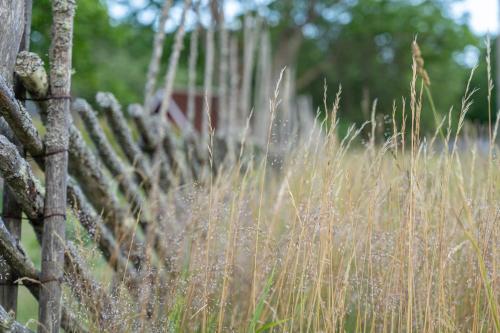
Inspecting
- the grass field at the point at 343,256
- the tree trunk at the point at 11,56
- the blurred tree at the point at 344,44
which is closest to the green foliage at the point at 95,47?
the blurred tree at the point at 344,44

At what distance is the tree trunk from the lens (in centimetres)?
198

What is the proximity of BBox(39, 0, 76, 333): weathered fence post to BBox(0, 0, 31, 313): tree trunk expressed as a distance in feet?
0.34

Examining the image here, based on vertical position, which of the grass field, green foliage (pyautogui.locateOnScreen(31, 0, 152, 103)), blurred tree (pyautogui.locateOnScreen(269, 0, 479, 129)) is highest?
blurred tree (pyautogui.locateOnScreen(269, 0, 479, 129))

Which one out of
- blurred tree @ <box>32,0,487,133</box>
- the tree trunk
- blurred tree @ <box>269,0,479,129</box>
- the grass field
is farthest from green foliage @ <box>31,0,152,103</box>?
the grass field

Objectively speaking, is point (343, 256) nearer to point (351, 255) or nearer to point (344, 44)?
point (351, 255)

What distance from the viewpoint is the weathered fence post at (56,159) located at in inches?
85.7

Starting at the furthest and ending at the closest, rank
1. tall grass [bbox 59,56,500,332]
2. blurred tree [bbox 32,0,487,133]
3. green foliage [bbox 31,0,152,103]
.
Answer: blurred tree [bbox 32,0,487,133] → green foliage [bbox 31,0,152,103] → tall grass [bbox 59,56,500,332]

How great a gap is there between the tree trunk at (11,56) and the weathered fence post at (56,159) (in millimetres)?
103

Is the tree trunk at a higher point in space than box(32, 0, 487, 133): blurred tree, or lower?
lower

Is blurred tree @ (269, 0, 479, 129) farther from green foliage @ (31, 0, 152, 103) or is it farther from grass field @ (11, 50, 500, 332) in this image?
grass field @ (11, 50, 500, 332)

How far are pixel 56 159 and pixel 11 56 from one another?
0.35 metres

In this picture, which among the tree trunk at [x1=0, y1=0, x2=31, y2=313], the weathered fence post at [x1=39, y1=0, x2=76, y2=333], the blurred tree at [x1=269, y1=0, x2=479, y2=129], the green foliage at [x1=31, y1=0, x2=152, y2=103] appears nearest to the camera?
the tree trunk at [x1=0, y1=0, x2=31, y2=313]

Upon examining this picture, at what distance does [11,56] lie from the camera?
205 centimetres

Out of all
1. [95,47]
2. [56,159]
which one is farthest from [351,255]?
[95,47]
